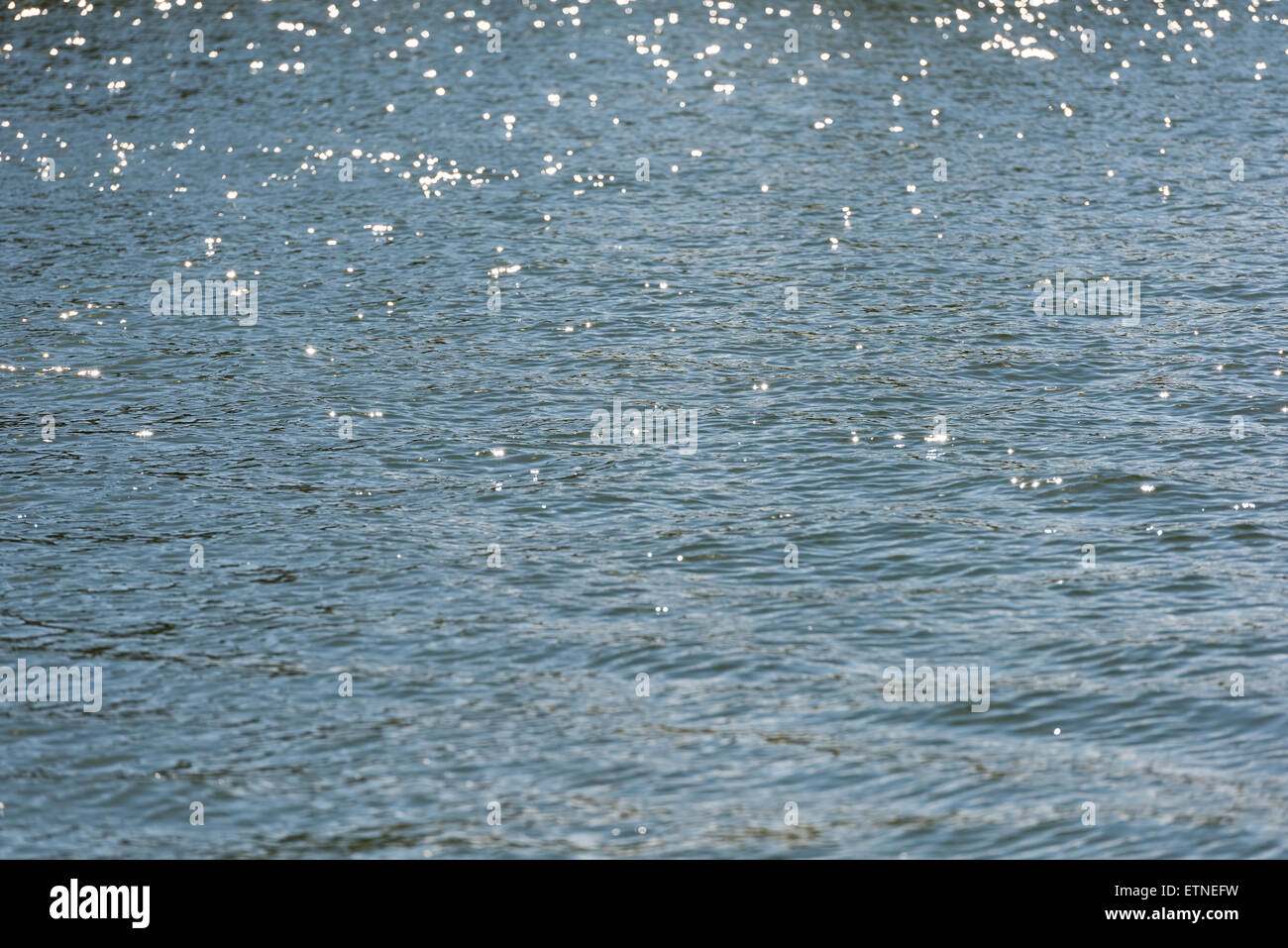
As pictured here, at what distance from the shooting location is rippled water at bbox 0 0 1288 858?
57.6 ft

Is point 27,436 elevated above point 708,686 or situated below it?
above

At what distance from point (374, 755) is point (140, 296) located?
1723 cm

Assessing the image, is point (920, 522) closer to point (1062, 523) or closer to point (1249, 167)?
point (1062, 523)

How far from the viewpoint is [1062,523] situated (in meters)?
22.8

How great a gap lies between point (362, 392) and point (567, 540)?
22.3 ft

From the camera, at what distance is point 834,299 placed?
31.5 m

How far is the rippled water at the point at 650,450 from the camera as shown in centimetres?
1756

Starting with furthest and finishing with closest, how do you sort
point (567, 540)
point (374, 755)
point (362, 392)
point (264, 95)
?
point (264, 95), point (362, 392), point (567, 540), point (374, 755)

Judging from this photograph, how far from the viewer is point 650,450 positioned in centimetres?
2550
